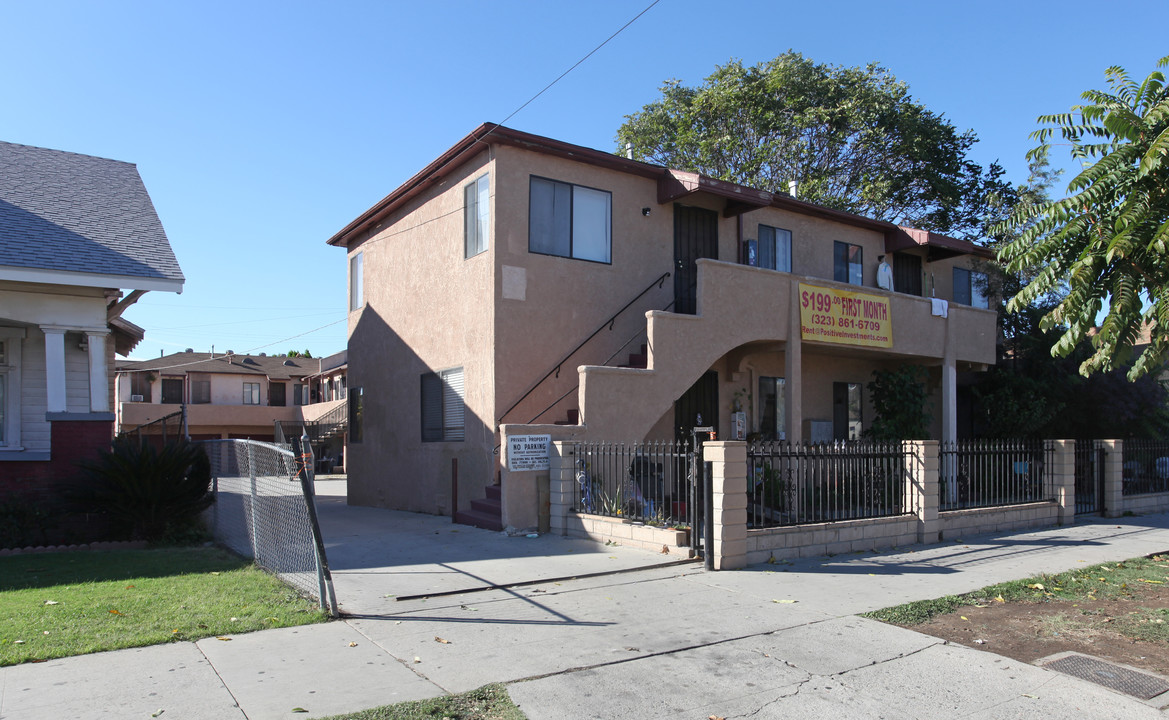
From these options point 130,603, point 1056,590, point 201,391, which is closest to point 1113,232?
point 1056,590

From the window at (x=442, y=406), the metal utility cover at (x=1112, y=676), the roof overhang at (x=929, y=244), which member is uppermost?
the roof overhang at (x=929, y=244)

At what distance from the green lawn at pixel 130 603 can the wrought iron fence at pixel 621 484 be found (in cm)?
457

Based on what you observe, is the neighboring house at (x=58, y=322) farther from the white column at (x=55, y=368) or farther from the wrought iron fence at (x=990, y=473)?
the wrought iron fence at (x=990, y=473)

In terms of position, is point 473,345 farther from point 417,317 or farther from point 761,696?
point 761,696

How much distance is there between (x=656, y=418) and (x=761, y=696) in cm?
818

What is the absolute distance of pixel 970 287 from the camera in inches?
883

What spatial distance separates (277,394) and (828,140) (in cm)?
3522

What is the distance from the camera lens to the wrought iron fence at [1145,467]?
1606 centimetres

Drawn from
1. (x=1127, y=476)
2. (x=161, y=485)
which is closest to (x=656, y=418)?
(x=161, y=485)

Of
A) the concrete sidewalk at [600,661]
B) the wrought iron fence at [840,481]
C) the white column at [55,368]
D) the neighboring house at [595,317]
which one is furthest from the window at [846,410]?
the white column at [55,368]

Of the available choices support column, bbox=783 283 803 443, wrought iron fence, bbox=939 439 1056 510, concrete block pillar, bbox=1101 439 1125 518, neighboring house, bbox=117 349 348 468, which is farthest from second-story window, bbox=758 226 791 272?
neighboring house, bbox=117 349 348 468

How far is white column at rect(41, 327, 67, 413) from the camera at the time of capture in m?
11.5

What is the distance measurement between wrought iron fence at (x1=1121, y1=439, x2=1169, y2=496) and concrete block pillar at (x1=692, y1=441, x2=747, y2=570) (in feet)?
34.4

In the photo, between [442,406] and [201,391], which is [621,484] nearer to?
[442,406]
